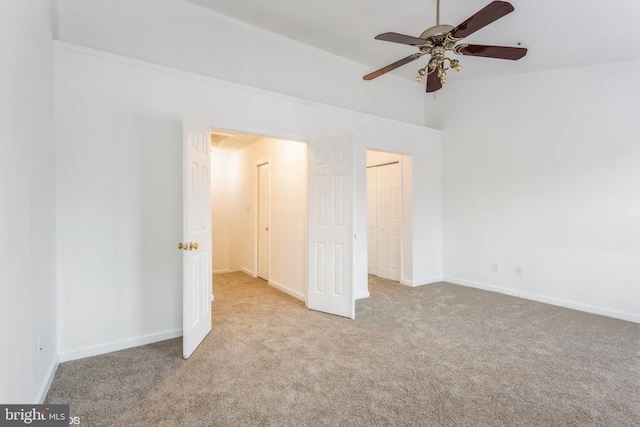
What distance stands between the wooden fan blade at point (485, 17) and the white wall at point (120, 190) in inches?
86.8

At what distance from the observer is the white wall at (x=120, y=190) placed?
257 centimetres

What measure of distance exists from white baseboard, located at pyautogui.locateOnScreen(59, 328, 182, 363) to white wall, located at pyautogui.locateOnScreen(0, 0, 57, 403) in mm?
145

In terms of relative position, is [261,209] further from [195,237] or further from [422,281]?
[422,281]

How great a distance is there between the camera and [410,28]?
353 cm

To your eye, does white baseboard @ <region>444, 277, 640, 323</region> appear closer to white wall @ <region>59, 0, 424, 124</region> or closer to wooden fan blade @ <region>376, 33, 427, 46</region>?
white wall @ <region>59, 0, 424, 124</region>

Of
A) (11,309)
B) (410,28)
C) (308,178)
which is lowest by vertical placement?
(11,309)

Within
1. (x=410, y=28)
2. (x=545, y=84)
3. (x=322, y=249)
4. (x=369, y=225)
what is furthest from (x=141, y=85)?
(x=545, y=84)

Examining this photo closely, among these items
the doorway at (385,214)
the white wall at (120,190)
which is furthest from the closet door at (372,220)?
the white wall at (120,190)

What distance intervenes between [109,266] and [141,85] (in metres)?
1.67

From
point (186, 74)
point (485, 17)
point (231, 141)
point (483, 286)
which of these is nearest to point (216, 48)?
point (186, 74)

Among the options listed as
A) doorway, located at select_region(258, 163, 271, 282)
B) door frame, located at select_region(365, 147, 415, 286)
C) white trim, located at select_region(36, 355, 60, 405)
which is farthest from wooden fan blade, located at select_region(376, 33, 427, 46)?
white trim, located at select_region(36, 355, 60, 405)

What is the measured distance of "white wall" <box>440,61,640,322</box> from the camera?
359 cm

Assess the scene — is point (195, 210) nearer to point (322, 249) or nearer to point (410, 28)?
point (322, 249)

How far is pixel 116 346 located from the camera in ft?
8.96
